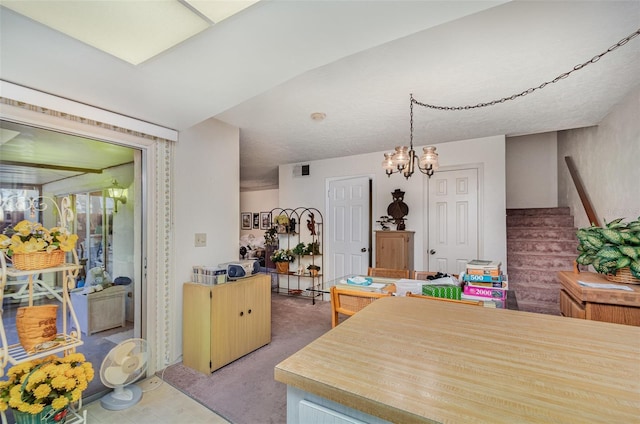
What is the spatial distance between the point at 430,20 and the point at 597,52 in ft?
4.83

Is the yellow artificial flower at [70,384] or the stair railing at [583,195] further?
the stair railing at [583,195]

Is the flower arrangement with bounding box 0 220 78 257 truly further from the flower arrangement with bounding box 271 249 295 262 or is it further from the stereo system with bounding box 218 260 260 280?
the flower arrangement with bounding box 271 249 295 262

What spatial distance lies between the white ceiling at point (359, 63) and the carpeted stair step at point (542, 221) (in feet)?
7.27

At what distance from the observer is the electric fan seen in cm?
207

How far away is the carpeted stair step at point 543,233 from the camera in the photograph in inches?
180

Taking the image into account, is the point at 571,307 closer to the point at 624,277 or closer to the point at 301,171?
the point at 624,277

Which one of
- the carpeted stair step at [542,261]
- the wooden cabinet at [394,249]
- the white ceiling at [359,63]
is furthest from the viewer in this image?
the carpeted stair step at [542,261]

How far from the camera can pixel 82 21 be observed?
1359 mm

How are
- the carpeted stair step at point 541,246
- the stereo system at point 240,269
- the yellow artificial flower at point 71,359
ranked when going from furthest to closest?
the carpeted stair step at point 541,246 → the stereo system at point 240,269 → the yellow artificial flower at point 71,359

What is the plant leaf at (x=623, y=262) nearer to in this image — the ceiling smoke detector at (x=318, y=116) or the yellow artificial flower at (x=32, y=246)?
the ceiling smoke detector at (x=318, y=116)

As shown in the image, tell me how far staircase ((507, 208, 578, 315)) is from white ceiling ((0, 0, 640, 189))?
2106 mm

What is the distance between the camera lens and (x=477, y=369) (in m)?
0.68

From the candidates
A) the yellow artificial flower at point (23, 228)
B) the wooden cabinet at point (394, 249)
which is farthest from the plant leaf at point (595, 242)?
the yellow artificial flower at point (23, 228)

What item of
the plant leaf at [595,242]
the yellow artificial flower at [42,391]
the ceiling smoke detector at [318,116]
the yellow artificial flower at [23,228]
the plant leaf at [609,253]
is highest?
the ceiling smoke detector at [318,116]
